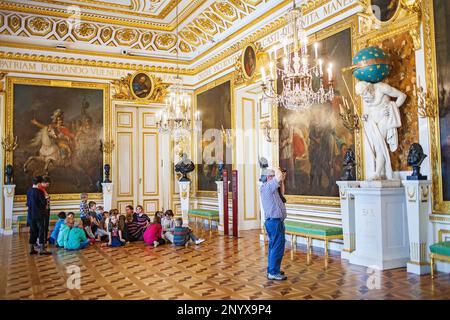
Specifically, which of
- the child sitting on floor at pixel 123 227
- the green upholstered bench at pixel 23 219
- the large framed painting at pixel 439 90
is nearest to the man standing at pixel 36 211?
the child sitting on floor at pixel 123 227

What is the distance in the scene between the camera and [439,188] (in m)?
6.39

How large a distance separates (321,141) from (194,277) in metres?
4.06

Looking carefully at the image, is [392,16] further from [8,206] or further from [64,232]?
[8,206]

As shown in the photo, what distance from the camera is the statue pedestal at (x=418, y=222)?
246 inches

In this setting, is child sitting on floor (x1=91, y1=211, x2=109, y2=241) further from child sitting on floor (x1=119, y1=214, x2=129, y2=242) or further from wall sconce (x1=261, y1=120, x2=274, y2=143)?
wall sconce (x1=261, y1=120, x2=274, y2=143)

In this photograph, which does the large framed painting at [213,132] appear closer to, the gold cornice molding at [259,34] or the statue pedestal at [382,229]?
the gold cornice molding at [259,34]

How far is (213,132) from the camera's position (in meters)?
13.5

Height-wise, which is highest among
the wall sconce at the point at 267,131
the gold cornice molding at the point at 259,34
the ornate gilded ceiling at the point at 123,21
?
the ornate gilded ceiling at the point at 123,21

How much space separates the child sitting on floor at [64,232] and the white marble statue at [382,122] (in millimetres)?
6090

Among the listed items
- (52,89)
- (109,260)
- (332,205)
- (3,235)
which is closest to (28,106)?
(52,89)

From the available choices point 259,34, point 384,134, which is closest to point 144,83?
point 259,34

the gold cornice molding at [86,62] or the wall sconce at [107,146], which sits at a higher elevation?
the gold cornice molding at [86,62]
